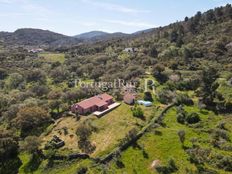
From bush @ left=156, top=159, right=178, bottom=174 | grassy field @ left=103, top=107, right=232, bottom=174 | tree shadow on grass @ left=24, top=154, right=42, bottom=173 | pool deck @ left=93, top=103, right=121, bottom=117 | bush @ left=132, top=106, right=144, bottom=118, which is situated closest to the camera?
bush @ left=156, top=159, right=178, bottom=174

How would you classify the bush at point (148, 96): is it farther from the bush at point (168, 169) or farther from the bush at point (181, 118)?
the bush at point (168, 169)

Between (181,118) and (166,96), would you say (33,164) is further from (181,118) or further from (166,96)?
(166,96)

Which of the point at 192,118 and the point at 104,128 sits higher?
the point at 192,118

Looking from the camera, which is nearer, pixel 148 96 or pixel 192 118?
pixel 192 118

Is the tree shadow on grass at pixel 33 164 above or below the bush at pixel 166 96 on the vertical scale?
below

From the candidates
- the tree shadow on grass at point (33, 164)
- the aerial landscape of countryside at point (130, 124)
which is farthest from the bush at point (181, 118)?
the tree shadow on grass at point (33, 164)

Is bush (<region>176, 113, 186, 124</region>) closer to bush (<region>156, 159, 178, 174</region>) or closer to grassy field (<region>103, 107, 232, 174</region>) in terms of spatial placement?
grassy field (<region>103, 107, 232, 174</region>)

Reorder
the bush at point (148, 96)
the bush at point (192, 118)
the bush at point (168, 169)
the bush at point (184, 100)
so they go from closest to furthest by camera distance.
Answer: the bush at point (168, 169), the bush at point (192, 118), the bush at point (184, 100), the bush at point (148, 96)

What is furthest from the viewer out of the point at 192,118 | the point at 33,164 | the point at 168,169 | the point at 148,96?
the point at 148,96

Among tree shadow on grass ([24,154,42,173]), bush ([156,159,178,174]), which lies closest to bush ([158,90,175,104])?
bush ([156,159,178,174])

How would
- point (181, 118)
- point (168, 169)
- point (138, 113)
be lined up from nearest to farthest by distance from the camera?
1. point (168, 169)
2. point (181, 118)
3. point (138, 113)

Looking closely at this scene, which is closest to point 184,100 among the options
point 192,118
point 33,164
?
point 192,118

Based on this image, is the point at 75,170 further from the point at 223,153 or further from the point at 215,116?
the point at 215,116
